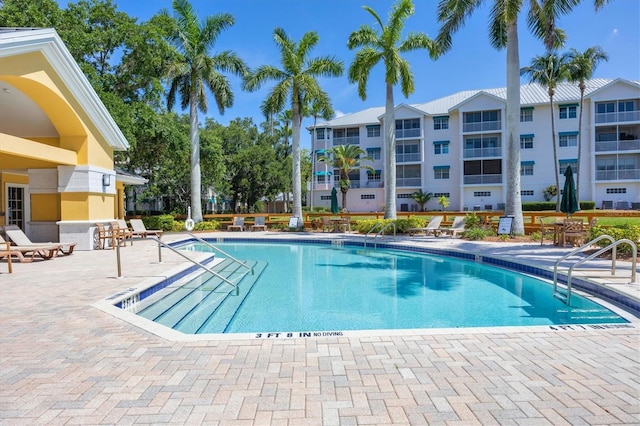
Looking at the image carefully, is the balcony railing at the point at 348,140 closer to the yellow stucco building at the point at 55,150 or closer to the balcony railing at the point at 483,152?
the balcony railing at the point at 483,152

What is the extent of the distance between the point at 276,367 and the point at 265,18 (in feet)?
75.0

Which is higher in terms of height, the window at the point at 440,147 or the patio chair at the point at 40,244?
the window at the point at 440,147

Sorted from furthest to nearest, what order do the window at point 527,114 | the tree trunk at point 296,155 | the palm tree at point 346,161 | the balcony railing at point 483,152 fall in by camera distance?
the palm tree at point 346,161
the balcony railing at point 483,152
the window at point 527,114
the tree trunk at point 296,155

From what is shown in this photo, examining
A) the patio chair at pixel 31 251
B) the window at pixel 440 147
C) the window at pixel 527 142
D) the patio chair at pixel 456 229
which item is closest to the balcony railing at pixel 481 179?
the window at pixel 440 147

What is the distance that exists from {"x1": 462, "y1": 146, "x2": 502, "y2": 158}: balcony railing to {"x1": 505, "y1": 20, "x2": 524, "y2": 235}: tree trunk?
24.8 m

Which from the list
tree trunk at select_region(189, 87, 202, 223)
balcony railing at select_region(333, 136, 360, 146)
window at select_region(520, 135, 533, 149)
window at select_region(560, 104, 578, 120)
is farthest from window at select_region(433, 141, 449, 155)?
tree trunk at select_region(189, 87, 202, 223)

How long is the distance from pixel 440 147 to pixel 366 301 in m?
37.0

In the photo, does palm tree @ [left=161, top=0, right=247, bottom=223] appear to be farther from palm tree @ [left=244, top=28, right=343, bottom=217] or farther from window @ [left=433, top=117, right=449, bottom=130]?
window @ [left=433, top=117, right=449, bottom=130]

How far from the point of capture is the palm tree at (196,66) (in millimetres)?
22547

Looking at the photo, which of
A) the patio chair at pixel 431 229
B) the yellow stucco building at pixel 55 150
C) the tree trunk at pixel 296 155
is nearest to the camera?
Result: the yellow stucco building at pixel 55 150

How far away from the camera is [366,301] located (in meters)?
7.63

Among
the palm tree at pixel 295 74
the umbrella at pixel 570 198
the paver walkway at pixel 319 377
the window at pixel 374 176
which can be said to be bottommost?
the paver walkway at pixel 319 377

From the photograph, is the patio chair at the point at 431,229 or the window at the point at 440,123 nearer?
the patio chair at the point at 431,229

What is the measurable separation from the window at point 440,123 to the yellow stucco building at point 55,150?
112ft
